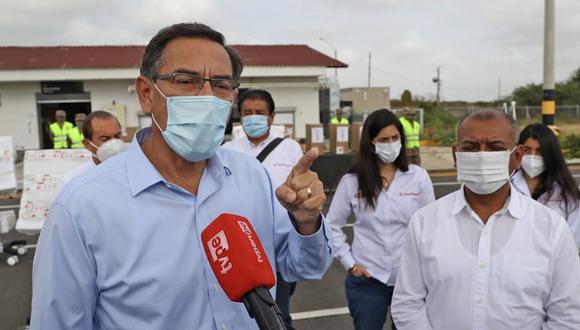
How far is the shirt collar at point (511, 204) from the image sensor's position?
2.00 m

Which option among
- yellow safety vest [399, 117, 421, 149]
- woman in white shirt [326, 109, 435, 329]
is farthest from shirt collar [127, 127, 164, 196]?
yellow safety vest [399, 117, 421, 149]

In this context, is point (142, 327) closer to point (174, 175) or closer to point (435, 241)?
point (174, 175)

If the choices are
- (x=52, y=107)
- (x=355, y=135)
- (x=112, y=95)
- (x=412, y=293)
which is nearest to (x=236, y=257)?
(x=412, y=293)

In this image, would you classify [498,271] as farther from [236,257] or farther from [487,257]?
[236,257]

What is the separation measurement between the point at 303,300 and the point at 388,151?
2.34m

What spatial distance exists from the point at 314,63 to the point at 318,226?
18604mm

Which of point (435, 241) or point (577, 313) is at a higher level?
point (435, 241)

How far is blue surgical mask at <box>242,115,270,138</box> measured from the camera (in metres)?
4.23

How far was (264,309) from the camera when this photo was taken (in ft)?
3.67

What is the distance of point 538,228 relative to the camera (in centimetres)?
196

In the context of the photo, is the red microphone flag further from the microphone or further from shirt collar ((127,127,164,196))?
shirt collar ((127,127,164,196))

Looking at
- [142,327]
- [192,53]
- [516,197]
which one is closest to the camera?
[142,327]

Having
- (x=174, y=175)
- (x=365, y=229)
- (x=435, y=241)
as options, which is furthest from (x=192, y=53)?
(x=365, y=229)

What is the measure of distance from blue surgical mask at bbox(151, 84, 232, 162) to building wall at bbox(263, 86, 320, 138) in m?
18.1
